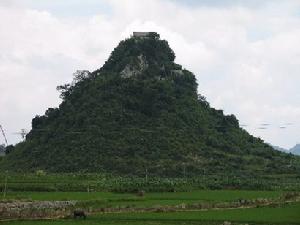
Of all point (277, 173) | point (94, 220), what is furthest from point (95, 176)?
point (94, 220)

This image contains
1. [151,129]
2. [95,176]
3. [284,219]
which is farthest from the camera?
[151,129]

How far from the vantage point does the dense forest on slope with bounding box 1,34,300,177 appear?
85.4m

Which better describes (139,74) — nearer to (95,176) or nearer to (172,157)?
(172,157)

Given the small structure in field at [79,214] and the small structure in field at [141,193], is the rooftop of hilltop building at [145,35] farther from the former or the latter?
the small structure in field at [79,214]

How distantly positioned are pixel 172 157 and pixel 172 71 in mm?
22577

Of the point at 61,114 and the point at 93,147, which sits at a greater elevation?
the point at 61,114

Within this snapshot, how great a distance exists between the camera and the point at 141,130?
91.4 m

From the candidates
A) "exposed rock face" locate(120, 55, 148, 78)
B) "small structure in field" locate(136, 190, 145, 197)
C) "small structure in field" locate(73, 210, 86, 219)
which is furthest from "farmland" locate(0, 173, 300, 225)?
"exposed rock face" locate(120, 55, 148, 78)

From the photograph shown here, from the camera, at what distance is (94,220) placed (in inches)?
1532

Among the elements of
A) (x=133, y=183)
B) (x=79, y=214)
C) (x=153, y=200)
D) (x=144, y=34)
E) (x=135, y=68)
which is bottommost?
(x=79, y=214)

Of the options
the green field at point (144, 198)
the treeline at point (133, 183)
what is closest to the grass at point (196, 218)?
the green field at point (144, 198)

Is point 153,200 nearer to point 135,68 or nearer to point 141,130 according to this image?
point 141,130

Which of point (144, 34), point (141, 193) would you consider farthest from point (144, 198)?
point (144, 34)

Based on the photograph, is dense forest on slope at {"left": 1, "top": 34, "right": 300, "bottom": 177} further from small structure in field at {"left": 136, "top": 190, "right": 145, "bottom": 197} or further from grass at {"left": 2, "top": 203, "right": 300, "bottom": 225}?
grass at {"left": 2, "top": 203, "right": 300, "bottom": 225}
